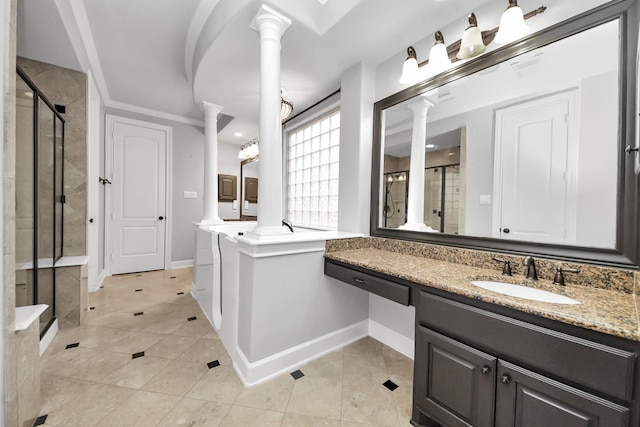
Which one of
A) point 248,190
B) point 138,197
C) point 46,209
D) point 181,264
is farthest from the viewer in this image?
point 248,190

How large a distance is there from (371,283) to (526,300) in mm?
763

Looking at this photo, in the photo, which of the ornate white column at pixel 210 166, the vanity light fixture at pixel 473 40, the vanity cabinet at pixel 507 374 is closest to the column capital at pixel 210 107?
the ornate white column at pixel 210 166

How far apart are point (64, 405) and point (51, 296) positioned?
1273 millimetres

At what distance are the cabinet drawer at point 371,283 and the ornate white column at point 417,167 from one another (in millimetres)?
653

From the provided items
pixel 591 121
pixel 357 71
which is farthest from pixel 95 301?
pixel 591 121

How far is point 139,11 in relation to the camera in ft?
6.69

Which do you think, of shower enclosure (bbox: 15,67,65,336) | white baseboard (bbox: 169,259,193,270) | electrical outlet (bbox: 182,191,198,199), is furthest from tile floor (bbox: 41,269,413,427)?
electrical outlet (bbox: 182,191,198,199)

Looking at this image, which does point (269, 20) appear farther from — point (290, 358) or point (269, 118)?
point (290, 358)

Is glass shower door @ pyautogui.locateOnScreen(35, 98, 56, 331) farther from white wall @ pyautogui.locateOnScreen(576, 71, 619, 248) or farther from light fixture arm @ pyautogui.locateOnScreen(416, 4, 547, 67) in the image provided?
white wall @ pyautogui.locateOnScreen(576, 71, 619, 248)

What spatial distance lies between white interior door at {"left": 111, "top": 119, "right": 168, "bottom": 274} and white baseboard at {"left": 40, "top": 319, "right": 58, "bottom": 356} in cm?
194

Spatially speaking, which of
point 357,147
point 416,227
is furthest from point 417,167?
point 357,147

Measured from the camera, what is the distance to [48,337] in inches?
79.0

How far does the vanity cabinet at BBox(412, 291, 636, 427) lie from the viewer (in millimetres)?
795

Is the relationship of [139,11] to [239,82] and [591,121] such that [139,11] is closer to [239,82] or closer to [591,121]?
[239,82]
